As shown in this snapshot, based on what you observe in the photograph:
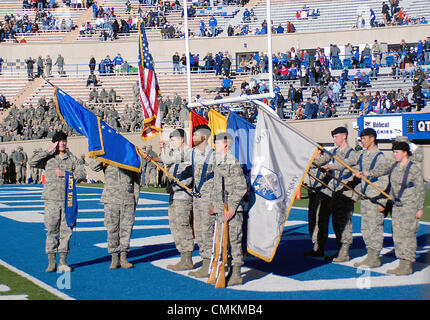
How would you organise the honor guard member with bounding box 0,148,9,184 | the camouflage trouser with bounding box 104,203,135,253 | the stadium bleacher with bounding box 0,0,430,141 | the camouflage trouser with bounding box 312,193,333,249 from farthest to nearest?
the stadium bleacher with bounding box 0,0,430,141
the honor guard member with bounding box 0,148,9,184
the camouflage trouser with bounding box 312,193,333,249
the camouflage trouser with bounding box 104,203,135,253

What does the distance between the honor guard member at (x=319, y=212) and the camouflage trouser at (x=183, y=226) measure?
219 cm

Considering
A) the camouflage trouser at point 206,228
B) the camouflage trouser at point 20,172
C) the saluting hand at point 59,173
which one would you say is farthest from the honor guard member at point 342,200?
the camouflage trouser at point 20,172

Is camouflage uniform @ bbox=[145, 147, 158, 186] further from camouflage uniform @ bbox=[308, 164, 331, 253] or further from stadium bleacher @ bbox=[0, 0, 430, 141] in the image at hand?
camouflage uniform @ bbox=[308, 164, 331, 253]

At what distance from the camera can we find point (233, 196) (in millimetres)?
8500

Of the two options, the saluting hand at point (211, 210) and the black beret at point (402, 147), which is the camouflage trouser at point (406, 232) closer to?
the black beret at point (402, 147)

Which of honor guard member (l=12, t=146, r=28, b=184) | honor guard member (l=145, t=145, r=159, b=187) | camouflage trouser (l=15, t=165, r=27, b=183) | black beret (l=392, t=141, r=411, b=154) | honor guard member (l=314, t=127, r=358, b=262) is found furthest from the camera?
camouflage trouser (l=15, t=165, r=27, b=183)

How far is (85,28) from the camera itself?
4494 cm

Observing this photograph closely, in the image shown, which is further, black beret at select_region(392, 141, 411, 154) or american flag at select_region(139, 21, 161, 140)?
american flag at select_region(139, 21, 161, 140)

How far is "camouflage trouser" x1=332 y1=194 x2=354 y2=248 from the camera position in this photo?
33.7 ft

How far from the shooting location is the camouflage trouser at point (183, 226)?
966 centimetres

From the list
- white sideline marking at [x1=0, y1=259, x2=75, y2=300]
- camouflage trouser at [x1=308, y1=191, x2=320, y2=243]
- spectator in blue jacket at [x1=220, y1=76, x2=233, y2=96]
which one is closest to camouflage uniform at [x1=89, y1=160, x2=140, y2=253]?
white sideline marking at [x1=0, y1=259, x2=75, y2=300]

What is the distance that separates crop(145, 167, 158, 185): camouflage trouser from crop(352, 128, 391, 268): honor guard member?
1725cm
